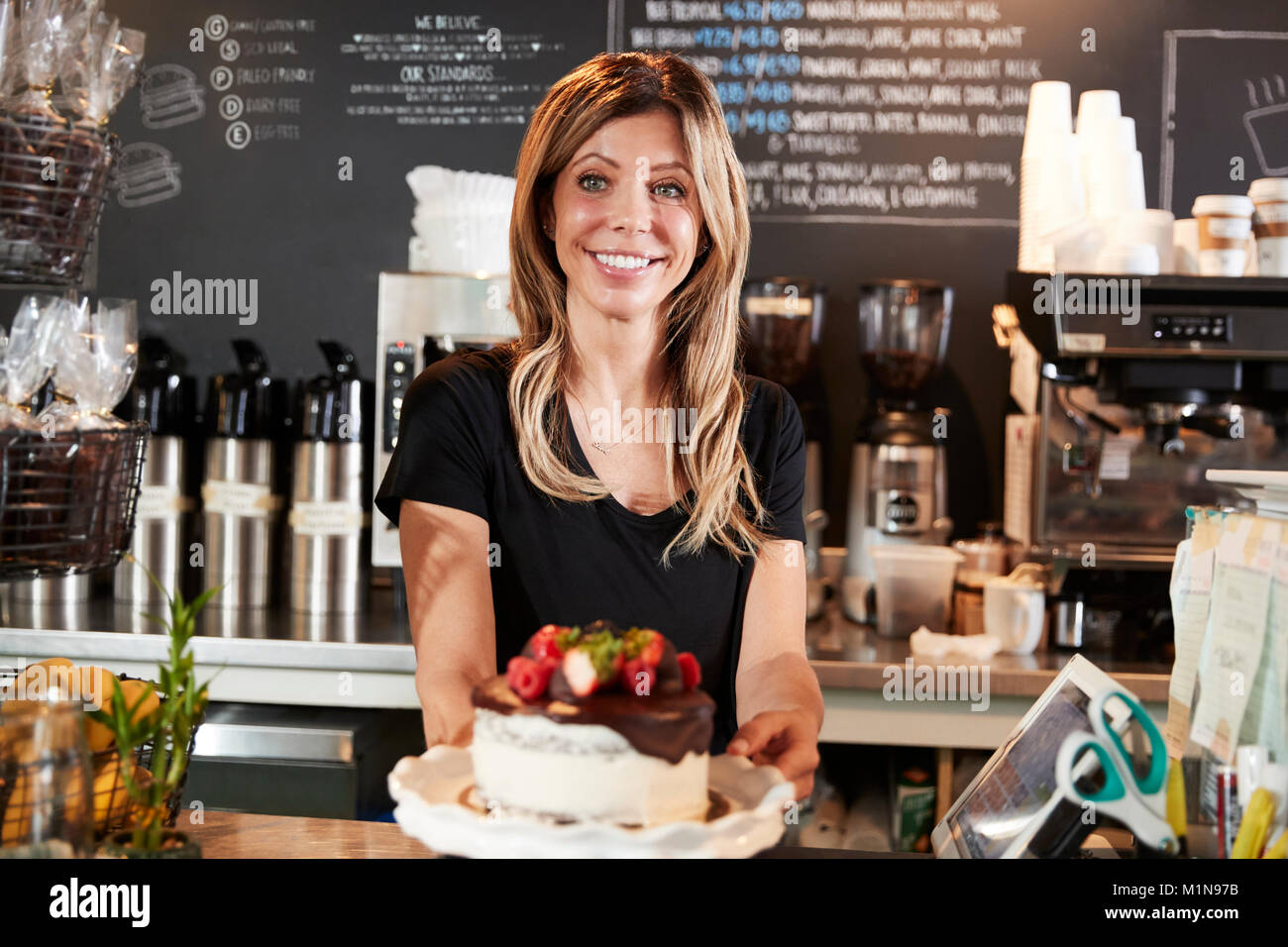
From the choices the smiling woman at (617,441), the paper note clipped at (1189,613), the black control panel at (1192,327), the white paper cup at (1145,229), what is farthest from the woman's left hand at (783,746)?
the white paper cup at (1145,229)

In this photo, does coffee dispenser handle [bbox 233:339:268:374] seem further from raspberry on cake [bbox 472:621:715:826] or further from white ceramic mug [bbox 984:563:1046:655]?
raspberry on cake [bbox 472:621:715:826]

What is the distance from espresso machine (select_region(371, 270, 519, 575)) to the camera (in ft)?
9.78

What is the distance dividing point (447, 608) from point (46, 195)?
703 millimetres

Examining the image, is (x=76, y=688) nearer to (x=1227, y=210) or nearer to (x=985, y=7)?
(x=1227, y=210)

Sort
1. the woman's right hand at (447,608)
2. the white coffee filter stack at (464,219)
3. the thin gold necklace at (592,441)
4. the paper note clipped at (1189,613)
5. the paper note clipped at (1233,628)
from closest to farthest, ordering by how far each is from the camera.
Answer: the paper note clipped at (1233,628) < the paper note clipped at (1189,613) < the woman's right hand at (447,608) < the thin gold necklace at (592,441) < the white coffee filter stack at (464,219)

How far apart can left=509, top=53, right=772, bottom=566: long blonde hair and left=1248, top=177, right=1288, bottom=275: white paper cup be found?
1515 millimetres

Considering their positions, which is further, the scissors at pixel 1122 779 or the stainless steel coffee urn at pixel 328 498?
the stainless steel coffee urn at pixel 328 498

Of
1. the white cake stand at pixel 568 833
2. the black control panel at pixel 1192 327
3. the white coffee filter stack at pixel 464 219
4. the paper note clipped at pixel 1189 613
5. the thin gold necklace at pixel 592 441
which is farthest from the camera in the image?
the white coffee filter stack at pixel 464 219

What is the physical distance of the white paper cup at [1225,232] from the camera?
2.58 meters

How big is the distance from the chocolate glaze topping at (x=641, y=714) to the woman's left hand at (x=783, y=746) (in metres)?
0.19

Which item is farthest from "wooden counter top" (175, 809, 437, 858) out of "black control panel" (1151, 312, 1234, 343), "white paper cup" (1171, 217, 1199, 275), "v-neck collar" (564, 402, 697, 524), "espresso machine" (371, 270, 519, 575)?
"white paper cup" (1171, 217, 1199, 275)

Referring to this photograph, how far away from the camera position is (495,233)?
307cm

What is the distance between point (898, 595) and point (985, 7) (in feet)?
5.54

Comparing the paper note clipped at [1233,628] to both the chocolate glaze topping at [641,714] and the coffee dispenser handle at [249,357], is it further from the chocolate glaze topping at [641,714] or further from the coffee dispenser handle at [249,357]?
the coffee dispenser handle at [249,357]
